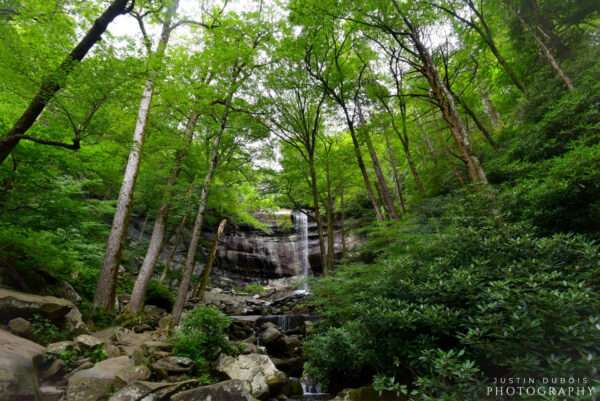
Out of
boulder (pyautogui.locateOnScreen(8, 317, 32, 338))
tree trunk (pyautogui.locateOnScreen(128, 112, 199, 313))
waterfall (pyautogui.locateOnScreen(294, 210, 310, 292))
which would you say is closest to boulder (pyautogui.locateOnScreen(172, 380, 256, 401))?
boulder (pyautogui.locateOnScreen(8, 317, 32, 338))

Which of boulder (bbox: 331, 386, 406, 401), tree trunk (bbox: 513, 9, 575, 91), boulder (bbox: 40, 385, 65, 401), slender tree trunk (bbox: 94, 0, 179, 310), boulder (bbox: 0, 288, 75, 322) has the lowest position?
boulder (bbox: 331, 386, 406, 401)

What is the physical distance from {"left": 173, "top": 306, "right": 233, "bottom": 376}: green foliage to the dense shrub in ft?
6.41

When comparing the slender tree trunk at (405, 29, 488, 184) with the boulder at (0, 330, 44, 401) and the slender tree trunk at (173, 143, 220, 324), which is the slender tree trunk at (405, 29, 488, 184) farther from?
the boulder at (0, 330, 44, 401)

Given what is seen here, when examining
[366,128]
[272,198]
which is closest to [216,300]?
[272,198]

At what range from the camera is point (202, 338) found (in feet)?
17.1

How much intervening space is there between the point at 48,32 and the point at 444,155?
47.2ft

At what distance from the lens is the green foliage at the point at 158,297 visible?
10.9m

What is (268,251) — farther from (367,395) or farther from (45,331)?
(367,395)

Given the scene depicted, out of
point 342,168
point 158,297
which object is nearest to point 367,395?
point 158,297

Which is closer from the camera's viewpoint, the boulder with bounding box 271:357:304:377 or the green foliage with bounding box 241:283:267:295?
the boulder with bounding box 271:357:304:377

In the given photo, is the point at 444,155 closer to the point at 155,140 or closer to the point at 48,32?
the point at 155,140

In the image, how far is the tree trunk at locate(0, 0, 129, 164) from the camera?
435 centimetres

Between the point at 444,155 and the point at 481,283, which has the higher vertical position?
the point at 444,155

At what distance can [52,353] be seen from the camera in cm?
368
